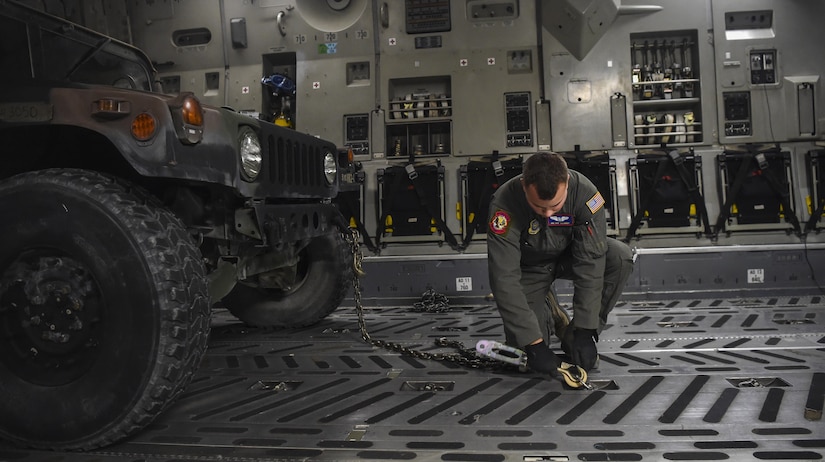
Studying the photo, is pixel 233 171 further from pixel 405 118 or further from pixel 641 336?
pixel 405 118

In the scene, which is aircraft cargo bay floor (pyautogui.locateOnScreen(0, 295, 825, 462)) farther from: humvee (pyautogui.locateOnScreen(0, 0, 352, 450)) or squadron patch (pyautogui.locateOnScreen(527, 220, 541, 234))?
squadron patch (pyautogui.locateOnScreen(527, 220, 541, 234))

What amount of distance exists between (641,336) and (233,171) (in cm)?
292

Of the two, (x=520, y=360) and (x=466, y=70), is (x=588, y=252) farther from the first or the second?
(x=466, y=70)

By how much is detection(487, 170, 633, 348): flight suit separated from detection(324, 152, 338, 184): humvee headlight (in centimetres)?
118

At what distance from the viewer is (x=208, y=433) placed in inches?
94.6

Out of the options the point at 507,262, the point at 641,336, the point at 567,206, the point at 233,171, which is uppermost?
the point at 233,171

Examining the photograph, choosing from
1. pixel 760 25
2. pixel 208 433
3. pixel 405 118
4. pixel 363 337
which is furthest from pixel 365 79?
pixel 208 433

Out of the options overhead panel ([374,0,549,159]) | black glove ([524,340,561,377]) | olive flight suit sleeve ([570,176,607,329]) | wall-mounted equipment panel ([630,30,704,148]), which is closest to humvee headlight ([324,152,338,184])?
olive flight suit sleeve ([570,176,607,329])

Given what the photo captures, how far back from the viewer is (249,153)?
2.79 m

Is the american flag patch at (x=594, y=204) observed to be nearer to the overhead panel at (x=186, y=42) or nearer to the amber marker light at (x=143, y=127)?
the amber marker light at (x=143, y=127)

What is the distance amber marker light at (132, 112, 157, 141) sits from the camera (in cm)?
224

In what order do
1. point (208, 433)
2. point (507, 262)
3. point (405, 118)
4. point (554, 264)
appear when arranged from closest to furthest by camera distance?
1. point (208, 433)
2. point (507, 262)
3. point (554, 264)
4. point (405, 118)

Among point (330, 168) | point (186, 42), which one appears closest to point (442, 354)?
point (330, 168)

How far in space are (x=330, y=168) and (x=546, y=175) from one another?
1614 millimetres
